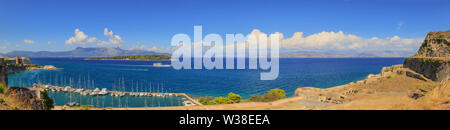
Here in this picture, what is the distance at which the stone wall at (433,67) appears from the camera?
23872 millimetres

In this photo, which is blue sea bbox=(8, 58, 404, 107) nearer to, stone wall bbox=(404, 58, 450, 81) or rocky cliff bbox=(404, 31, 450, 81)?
stone wall bbox=(404, 58, 450, 81)

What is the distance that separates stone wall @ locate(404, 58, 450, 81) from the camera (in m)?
23.9

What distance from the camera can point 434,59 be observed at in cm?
2634

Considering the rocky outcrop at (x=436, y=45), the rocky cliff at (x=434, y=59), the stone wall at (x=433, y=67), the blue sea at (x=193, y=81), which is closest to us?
the stone wall at (x=433, y=67)

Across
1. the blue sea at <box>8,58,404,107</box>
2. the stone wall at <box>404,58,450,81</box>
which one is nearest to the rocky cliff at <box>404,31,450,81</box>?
the stone wall at <box>404,58,450,81</box>

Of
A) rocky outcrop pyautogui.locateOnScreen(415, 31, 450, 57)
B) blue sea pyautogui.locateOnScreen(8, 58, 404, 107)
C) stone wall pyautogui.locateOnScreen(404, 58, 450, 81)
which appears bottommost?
blue sea pyautogui.locateOnScreen(8, 58, 404, 107)

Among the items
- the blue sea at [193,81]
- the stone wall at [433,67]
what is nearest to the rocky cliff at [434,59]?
the stone wall at [433,67]

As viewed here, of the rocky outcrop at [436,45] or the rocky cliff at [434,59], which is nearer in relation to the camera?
the rocky cliff at [434,59]

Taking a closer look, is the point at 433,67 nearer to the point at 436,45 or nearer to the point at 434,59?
the point at 434,59

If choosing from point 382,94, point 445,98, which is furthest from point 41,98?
point 382,94

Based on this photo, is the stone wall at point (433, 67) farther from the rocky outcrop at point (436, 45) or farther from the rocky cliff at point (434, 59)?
the rocky outcrop at point (436, 45)
